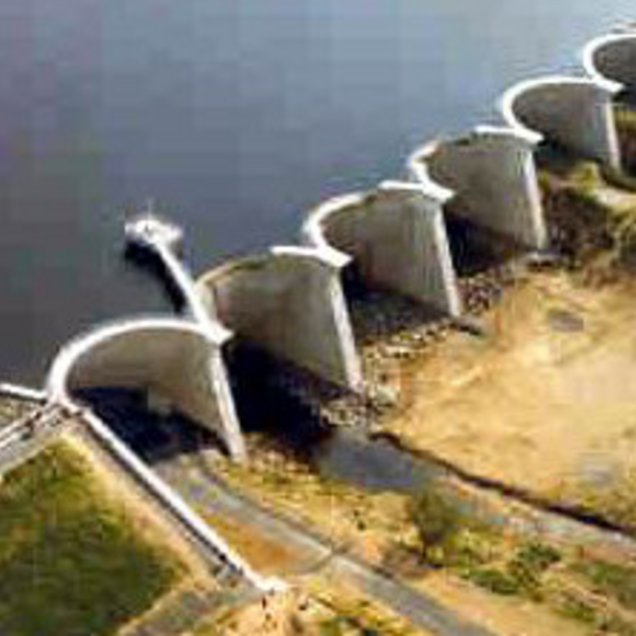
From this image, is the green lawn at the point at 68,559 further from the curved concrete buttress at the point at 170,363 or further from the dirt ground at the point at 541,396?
the dirt ground at the point at 541,396

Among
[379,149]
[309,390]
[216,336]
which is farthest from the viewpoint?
[379,149]

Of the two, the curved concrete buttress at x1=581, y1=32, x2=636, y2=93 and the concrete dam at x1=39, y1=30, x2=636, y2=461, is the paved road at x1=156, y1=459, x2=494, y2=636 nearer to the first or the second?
the concrete dam at x1=39, y1=30, x2=636, y2=461

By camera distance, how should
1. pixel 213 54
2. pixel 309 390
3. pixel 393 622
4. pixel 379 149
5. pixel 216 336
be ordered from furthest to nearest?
pixel 213 54 → pixel 379 149 → pixel 309 390 → pixel 216 336 → pixel 393 622

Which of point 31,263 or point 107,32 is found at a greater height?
point 107,32

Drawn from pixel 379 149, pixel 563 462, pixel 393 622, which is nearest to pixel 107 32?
pixel 379 149

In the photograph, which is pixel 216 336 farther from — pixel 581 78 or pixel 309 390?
pixel 581 78

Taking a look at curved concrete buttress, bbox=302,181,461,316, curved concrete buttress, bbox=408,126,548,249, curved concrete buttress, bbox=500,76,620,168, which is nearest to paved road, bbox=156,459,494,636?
curved concrete buttress, bbox=302,181,461,316
